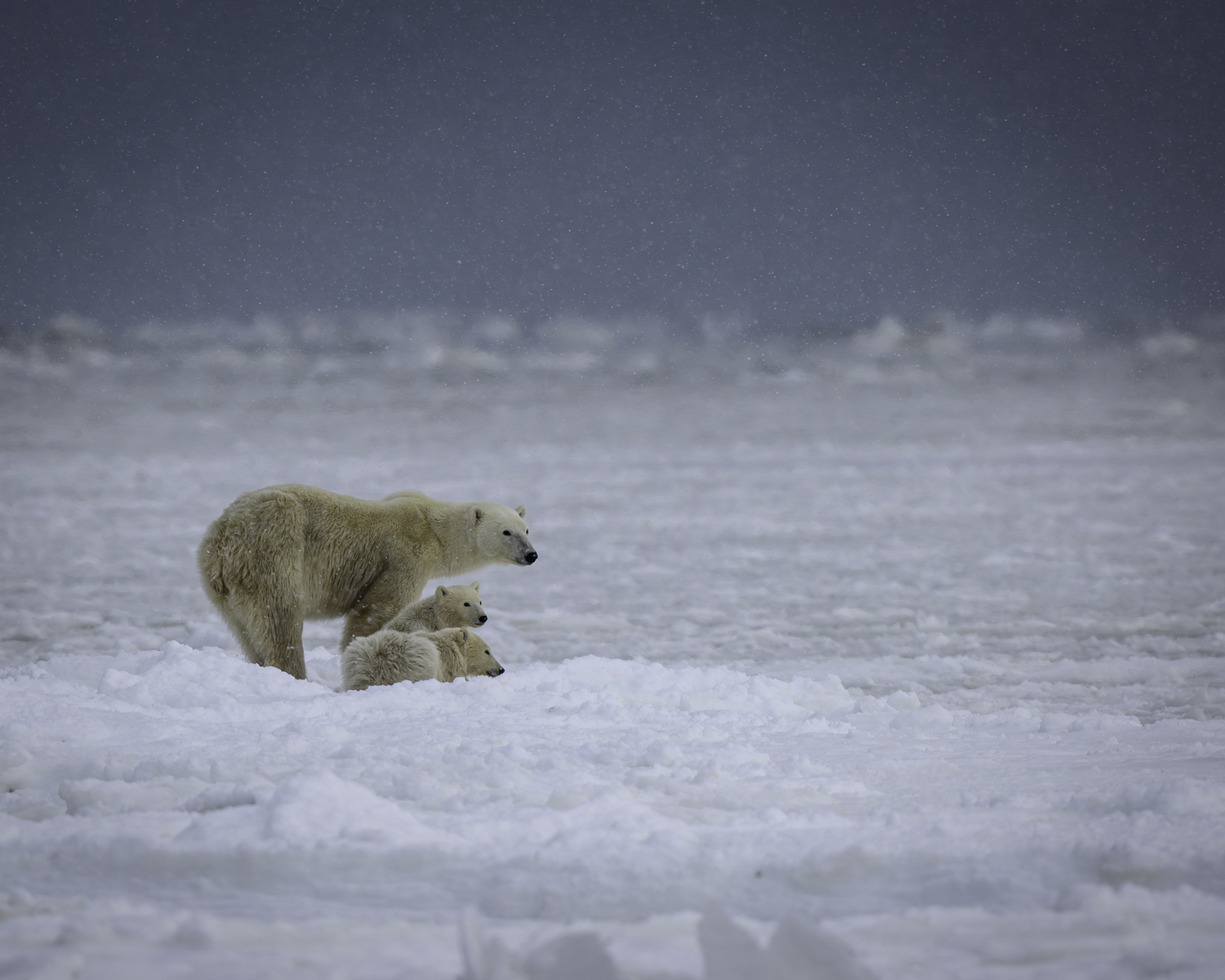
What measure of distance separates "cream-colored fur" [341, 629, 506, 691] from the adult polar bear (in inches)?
30.4

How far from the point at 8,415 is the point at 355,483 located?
1760 centimetres

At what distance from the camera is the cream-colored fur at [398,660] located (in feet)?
15.2

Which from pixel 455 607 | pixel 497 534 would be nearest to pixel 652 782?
pixel 455 607

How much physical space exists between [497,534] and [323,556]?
116 cm

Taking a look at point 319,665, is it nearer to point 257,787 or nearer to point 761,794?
point 257,787

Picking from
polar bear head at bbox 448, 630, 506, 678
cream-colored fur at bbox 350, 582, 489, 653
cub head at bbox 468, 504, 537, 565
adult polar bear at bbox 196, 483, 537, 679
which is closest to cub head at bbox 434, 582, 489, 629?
cream-colored fur at bbox 350, 582, 489, 653

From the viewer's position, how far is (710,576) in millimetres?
10086

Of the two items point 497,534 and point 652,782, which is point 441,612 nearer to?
point 497,534

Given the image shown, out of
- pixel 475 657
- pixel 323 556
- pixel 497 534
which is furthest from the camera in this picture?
pixel 497 534

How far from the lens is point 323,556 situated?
5523 millimetres

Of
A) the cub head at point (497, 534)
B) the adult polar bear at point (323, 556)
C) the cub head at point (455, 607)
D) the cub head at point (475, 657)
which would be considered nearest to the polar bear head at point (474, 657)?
the cub head at point (475, 657)

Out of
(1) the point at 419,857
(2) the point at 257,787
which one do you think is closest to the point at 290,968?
(1) the point at 419,857

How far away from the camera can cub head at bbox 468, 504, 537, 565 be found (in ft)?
20.3

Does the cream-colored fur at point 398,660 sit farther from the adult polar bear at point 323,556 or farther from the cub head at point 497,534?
the cub head at point 497,534
